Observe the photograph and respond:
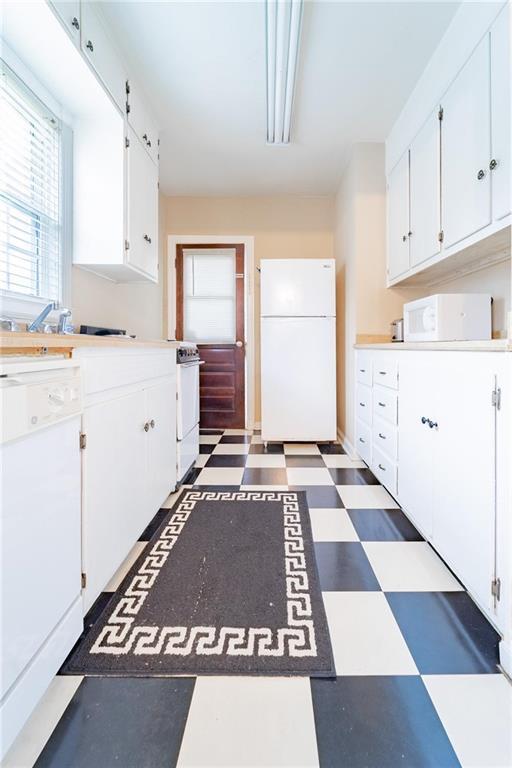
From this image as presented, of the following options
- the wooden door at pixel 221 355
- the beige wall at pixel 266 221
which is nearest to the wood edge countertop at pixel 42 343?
the wooden door at pixel 221 355

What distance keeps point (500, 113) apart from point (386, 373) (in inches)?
47.0

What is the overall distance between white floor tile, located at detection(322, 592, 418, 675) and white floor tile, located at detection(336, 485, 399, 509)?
2.44ft

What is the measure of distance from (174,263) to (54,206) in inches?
82.2

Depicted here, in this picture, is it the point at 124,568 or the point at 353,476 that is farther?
the point at 353,476

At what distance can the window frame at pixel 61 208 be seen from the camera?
4.99ft

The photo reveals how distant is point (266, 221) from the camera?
12.7ft

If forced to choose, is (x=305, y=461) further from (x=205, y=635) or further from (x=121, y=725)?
(x=121, y=725)

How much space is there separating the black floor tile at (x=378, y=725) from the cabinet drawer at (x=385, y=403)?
47.2 inches

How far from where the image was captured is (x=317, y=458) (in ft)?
9.55

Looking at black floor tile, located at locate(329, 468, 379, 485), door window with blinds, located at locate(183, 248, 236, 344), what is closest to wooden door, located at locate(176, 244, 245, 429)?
door window with blinds, located at locate(183, 248, 236, 344)

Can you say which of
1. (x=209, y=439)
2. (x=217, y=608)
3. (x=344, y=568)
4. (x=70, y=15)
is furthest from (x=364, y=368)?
(x=70, y=15)

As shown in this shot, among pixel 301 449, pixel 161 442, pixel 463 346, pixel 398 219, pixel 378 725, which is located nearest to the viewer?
pixel 378 725

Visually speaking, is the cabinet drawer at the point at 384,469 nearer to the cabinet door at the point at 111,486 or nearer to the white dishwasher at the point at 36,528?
the cabinet door at the point at 111,486

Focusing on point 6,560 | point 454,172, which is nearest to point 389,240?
point 454,172
